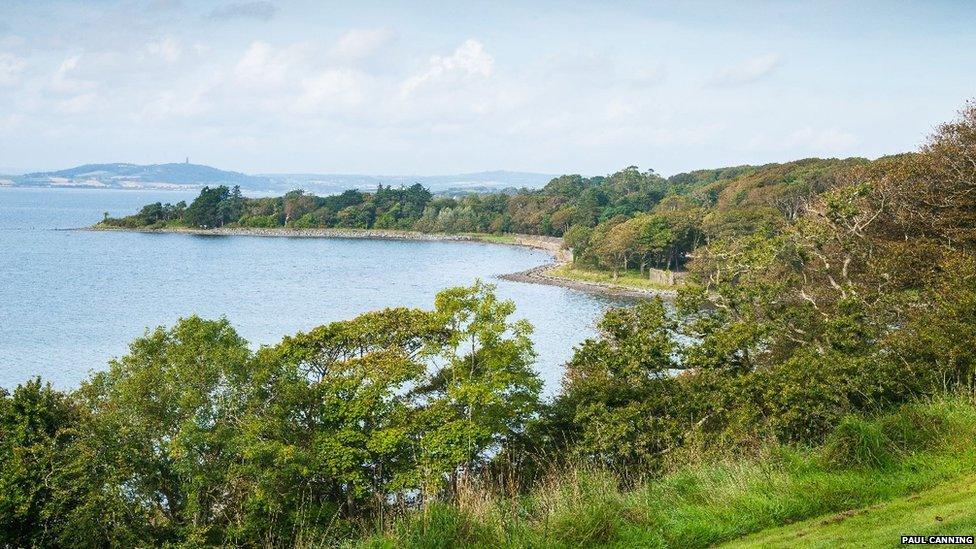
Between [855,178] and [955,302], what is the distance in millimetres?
17130

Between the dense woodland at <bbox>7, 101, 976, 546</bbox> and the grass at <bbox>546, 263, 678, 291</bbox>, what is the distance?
4523 cm

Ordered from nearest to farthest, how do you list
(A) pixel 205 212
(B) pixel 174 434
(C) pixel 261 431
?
(B) pixel 174 434
(C) pixel 261 431
(A) pixel 205 212

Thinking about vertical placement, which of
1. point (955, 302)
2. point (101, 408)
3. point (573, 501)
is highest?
point (955, 302)

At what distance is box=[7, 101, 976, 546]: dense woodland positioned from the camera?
11422mm

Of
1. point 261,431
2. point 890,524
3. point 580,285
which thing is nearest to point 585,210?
point 580,285

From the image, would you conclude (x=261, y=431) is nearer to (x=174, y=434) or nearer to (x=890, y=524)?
(x=174, y=434)

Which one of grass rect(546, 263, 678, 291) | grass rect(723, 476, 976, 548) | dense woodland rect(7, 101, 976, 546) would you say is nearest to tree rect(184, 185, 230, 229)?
grass rect(546, 263, 678, 291)

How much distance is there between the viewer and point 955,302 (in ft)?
39.4

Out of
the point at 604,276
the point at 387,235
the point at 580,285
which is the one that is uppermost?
the point at 387,235

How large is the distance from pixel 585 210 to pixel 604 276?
34.5 m

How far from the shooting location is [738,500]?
7137 mm

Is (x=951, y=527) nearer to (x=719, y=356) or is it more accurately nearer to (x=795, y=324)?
(x=719, y=356)

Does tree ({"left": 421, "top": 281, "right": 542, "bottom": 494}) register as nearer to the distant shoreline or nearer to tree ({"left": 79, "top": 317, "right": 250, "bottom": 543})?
tree ({"left": 79, "top": 317, "right": 250, "bottom": 543})

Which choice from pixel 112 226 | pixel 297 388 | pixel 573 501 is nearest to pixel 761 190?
pixel 297 388
